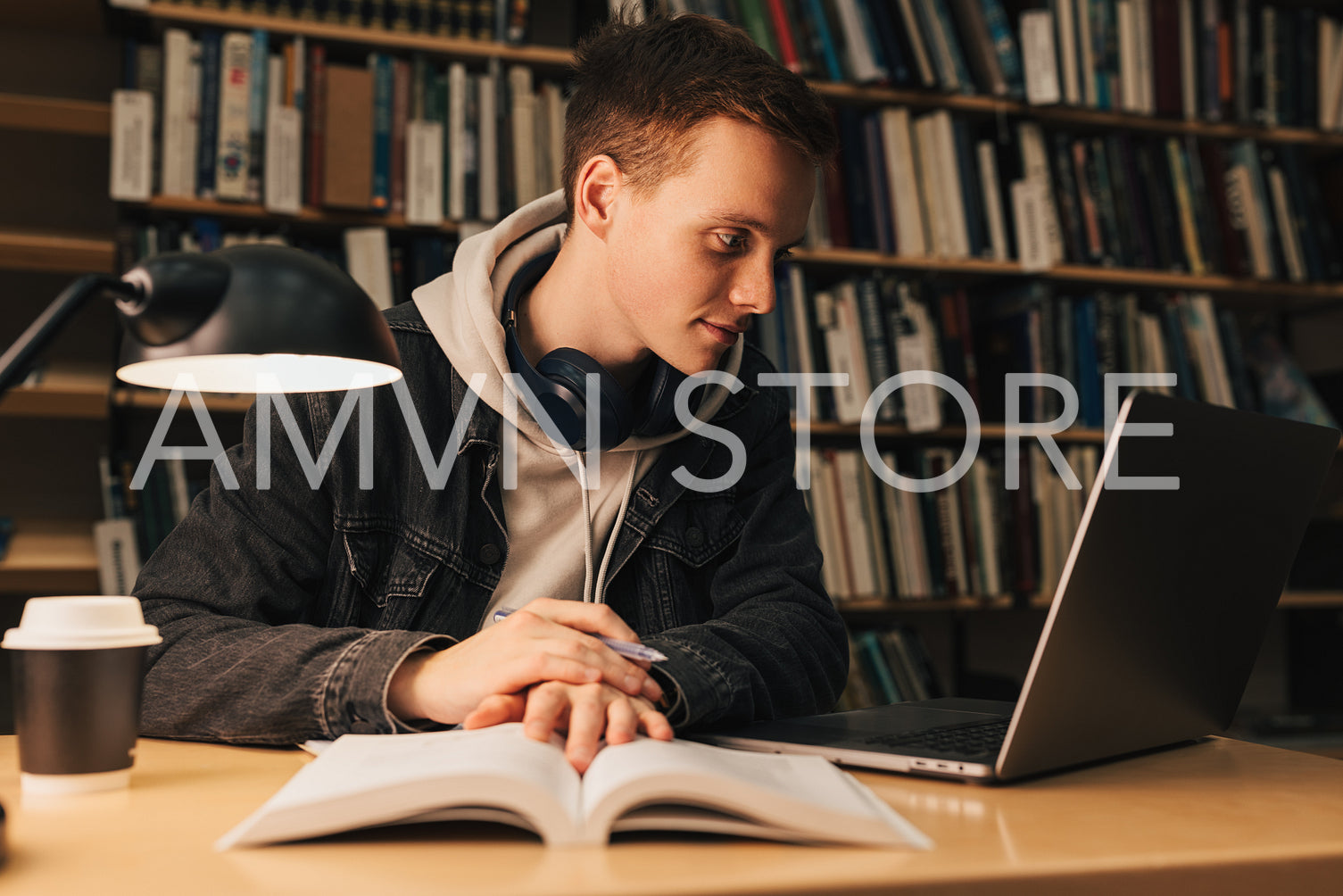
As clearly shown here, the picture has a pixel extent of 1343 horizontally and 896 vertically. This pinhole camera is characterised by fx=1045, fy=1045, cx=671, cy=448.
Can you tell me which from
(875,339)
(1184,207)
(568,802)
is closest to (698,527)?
(568,802)

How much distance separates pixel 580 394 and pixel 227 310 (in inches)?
22.6

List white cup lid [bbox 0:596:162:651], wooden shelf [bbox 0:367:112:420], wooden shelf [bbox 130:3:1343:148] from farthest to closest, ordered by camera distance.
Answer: wooden shelf [bbox 130:3:1343:148] → wooden shelf [bbox 0:367:112:420] → white cup lid [bbox 0:596:162:651]

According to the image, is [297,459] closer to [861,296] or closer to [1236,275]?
[861,296]

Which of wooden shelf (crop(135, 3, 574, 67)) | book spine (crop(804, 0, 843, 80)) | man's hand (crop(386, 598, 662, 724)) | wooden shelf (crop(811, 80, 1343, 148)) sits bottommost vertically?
man's hand (crop(386, 598, 662, 724))

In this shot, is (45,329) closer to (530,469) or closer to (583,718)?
(583,718)

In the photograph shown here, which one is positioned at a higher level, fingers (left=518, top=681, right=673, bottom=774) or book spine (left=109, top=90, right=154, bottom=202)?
book spine (left=109, top=90, right=154, bottom=202)

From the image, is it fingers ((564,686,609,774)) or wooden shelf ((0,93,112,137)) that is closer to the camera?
fingers ((564,686,609,774))

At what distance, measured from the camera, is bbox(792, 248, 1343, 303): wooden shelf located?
227 centimetres

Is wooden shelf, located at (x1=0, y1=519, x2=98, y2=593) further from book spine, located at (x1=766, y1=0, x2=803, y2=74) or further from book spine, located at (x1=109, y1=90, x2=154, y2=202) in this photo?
book spine, located at (x1=766, y1=0, x2=803, y2=74)

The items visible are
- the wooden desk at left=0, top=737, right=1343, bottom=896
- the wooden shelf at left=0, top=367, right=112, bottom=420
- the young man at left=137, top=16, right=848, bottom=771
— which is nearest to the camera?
the wooden desk at left=0, top=737, right=1343, bottom=896

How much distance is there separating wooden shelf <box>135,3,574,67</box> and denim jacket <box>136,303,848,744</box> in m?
1.06

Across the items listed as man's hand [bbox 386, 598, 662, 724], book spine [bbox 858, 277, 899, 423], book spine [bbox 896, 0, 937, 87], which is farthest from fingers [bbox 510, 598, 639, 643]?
book spine [bbox 896, 0, 937, 87]

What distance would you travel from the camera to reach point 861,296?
2299 mm

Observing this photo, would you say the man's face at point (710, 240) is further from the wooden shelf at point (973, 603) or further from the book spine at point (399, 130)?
the wooden shelf at point (973, 603)
